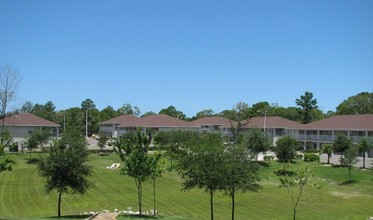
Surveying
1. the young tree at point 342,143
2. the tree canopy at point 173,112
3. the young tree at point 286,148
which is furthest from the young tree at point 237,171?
the tree canopy at point 173,112

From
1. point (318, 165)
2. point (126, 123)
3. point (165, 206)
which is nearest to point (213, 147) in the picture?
point (165, 206)

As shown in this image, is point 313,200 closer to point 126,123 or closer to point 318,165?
point 318,165

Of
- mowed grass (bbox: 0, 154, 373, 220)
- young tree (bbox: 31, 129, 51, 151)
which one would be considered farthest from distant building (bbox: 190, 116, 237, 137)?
mowed grass (bbox: 0, 154, 373, 220)

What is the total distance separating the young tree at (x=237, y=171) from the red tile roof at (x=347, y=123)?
44.2 meters

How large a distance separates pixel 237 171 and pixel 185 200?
11.7 m

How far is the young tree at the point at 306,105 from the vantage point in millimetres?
108625

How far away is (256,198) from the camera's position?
40375mm

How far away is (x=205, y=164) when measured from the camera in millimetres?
28156

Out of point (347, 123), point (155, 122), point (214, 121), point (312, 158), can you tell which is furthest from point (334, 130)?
point (155, 122)

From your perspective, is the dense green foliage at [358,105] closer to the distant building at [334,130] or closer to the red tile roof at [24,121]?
the distant building at [334,130]

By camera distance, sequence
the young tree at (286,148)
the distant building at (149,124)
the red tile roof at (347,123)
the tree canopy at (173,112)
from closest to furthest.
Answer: the young tree at (286,148), the red tile roof at (347,123), the distant building at (149,124), the tree canopy at (173,112)

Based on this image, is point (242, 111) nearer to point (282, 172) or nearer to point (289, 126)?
point (289, 126)

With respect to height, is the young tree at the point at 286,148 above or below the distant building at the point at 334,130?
below

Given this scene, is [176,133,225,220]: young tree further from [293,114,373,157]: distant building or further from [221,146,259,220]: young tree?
[293,114,373,157]: distant building
